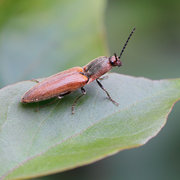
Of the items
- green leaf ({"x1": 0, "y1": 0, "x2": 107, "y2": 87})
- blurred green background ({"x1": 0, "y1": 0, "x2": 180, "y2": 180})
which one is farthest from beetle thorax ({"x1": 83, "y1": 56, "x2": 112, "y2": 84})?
blurred green background ({"x1": 0, "y1": 0, "x2": 180, "y2": 180})

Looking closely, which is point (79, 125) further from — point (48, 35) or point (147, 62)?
point (147, 62)

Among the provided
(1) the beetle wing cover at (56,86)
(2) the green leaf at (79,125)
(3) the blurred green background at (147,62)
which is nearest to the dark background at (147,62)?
→ (3) the blurred green background at (147,62)

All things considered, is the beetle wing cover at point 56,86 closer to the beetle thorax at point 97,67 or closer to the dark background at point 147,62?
the beetle thorax at point 97,67

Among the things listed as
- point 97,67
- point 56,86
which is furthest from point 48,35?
point 56,86

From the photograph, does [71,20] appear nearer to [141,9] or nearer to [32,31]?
[32,31]

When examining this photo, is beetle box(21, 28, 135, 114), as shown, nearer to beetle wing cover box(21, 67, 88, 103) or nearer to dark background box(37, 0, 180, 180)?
beetle wing cover box(21, 67, 88, 103)

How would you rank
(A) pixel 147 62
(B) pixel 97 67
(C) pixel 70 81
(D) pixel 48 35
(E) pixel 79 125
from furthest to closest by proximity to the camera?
(A) pixel 147 62 < (D) pixel 48 35 < (B) pixel 97 67 < (C) pixel 70 81 < (E) pixel 79 125
